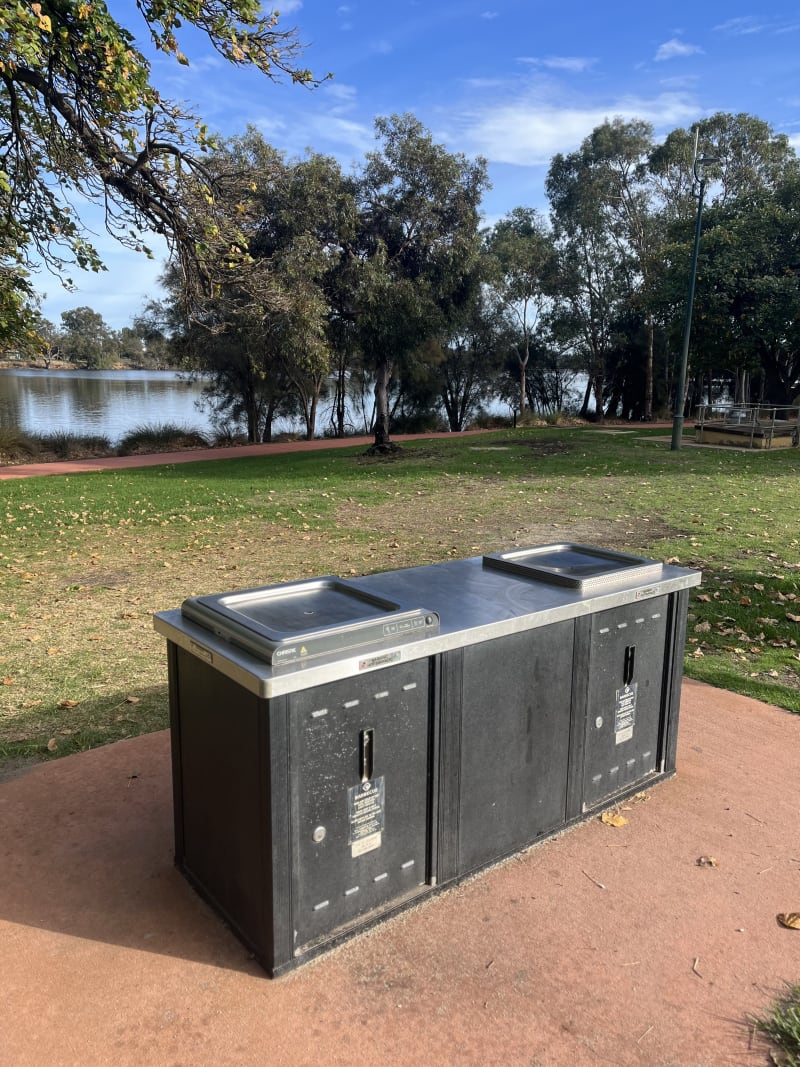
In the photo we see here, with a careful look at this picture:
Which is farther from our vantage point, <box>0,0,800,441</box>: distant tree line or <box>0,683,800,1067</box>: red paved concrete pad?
<box>0,0,800,441</box>: distant tree line

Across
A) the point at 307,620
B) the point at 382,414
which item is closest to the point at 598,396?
the point at 382,414

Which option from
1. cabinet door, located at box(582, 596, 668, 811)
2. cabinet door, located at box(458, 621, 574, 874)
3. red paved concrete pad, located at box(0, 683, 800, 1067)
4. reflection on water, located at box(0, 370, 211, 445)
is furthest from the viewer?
reflection on water, located at box(0, 370, 211, 445)

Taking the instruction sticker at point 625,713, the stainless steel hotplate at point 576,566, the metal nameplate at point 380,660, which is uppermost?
the stainless steel hotplate at point 576,566

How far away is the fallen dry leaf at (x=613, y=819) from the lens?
3.36 meters

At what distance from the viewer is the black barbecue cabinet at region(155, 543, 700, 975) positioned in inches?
94.7

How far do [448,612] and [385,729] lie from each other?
567 millimetres

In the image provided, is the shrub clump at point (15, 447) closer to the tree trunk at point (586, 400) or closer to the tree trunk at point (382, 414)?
the tree trunk at point (382, 414)

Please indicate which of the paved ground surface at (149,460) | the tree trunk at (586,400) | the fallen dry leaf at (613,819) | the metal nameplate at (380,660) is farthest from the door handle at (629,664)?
the tree trunk at (586,400)

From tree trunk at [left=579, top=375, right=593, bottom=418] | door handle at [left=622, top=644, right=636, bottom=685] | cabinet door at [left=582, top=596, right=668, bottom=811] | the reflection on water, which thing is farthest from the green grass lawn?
tree trunk at [left=579, top=375, right=593, bottom=418]

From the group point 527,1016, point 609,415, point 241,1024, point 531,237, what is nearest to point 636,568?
point 527,1016

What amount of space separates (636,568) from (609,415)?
39.2m

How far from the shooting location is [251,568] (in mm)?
8062

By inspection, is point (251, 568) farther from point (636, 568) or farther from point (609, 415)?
point (609, 415)

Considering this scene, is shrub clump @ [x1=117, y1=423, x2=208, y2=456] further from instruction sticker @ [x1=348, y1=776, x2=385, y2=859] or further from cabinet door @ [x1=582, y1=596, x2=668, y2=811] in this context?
instruction sticker @ [x1=348, y1=776, x2=385, y2=859]
